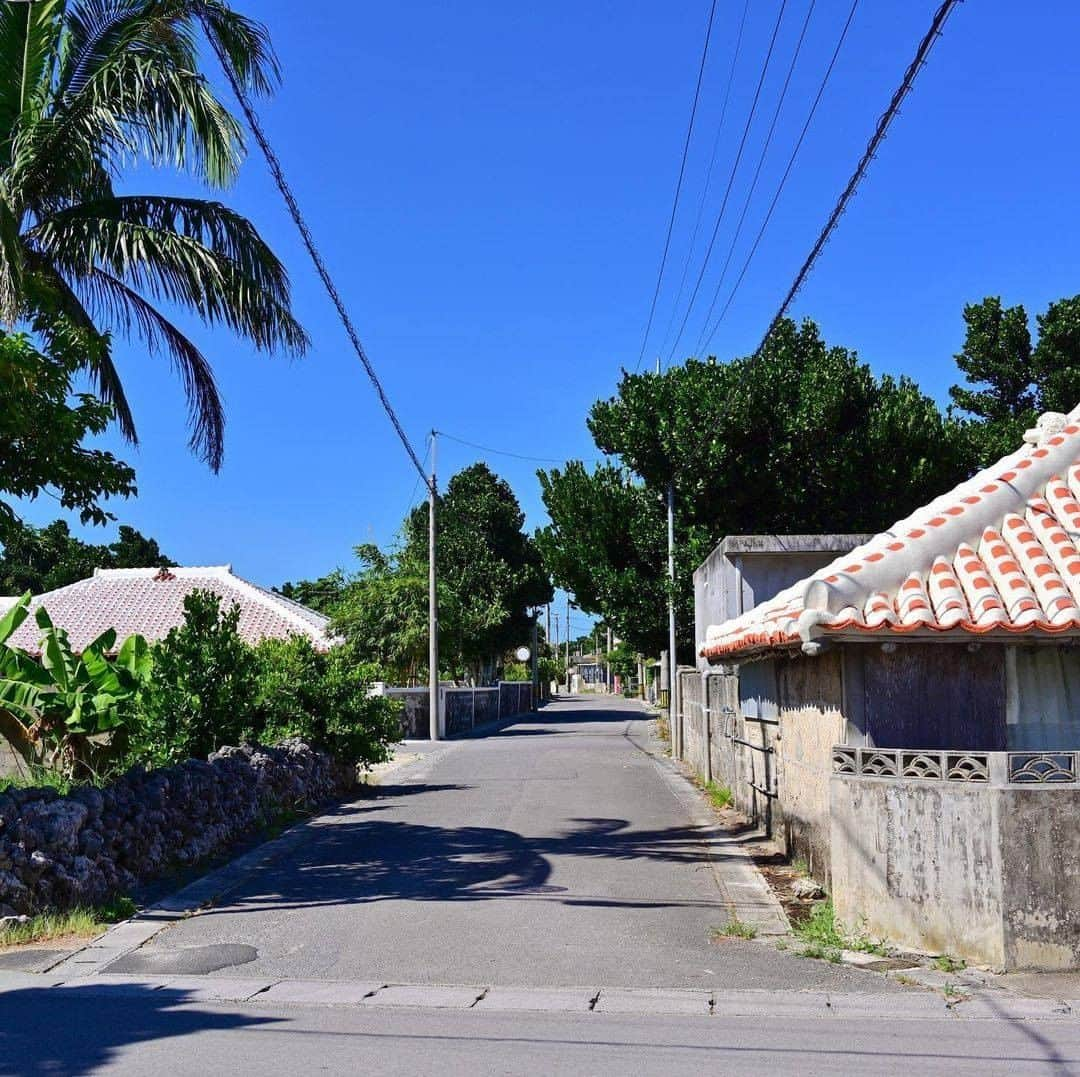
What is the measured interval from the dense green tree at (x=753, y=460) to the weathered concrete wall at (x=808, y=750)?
1740 cm

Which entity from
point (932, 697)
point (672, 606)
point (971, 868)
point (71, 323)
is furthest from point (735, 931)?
point (672, 606)

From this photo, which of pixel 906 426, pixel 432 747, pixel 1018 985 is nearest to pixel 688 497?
pixel 906 426

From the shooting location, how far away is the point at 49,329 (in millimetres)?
11617

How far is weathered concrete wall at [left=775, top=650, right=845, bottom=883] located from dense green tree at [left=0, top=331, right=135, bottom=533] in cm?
683

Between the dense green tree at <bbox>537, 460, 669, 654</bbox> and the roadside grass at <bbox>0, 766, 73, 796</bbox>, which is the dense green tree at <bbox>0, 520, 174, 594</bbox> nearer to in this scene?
the dense green tree at <bbox>537, 460, 669, 654</bbox>

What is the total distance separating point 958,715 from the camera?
9211 millimetres

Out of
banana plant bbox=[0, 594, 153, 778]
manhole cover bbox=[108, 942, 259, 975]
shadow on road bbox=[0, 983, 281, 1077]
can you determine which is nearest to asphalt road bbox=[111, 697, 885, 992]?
manhole cover bbox=[108, 942, 259, 975]

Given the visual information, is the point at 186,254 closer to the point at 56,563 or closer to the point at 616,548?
the point at 616,548

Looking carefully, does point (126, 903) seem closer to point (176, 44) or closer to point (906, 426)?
point (176, 44)

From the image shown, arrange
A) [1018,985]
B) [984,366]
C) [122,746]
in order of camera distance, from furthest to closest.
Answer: [984,366] < [122,746] < [1018,985]

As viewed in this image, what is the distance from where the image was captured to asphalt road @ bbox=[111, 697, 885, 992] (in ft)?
26.9

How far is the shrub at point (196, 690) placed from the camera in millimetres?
14688

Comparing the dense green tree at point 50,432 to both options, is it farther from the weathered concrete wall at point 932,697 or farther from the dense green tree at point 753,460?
the dense green tree at point 753,460

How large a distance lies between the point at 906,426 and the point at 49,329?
2350cm
